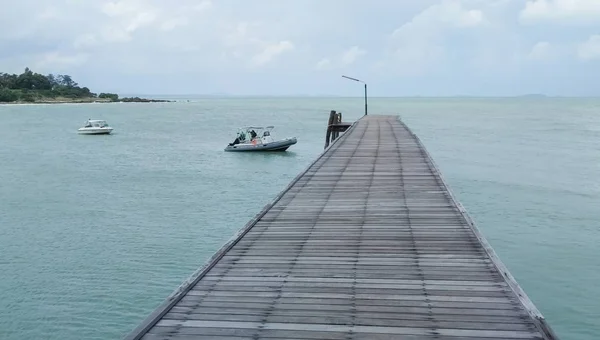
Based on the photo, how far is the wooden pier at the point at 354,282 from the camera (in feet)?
15.8

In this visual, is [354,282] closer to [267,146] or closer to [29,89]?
[267,146]

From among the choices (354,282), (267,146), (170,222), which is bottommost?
(170,222)

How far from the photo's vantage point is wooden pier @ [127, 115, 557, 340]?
4812mm

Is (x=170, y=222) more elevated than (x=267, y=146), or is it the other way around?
(x=267, y=146)

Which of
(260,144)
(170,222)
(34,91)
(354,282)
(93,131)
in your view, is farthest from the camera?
(34,91)

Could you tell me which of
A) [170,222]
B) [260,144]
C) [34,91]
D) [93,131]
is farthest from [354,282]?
[34,91]

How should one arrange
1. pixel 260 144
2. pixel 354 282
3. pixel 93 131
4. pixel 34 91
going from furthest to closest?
1. pixel 34 91
2. pixel 93 131
3. pixel 260 144
4. pixel 354 282

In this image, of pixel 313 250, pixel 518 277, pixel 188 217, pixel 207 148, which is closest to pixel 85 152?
pixel 207 148

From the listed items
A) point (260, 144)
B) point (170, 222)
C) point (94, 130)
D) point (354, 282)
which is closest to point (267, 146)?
point (260, 144)

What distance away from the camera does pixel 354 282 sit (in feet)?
19.5

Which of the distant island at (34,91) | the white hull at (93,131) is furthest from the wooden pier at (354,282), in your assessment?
the distant island at (34,91)

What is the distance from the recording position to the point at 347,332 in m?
4.71

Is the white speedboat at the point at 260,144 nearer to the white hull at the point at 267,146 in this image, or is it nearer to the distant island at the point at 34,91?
the white hull at the point at 267,146

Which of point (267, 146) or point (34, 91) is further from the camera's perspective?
point (34, 91)
